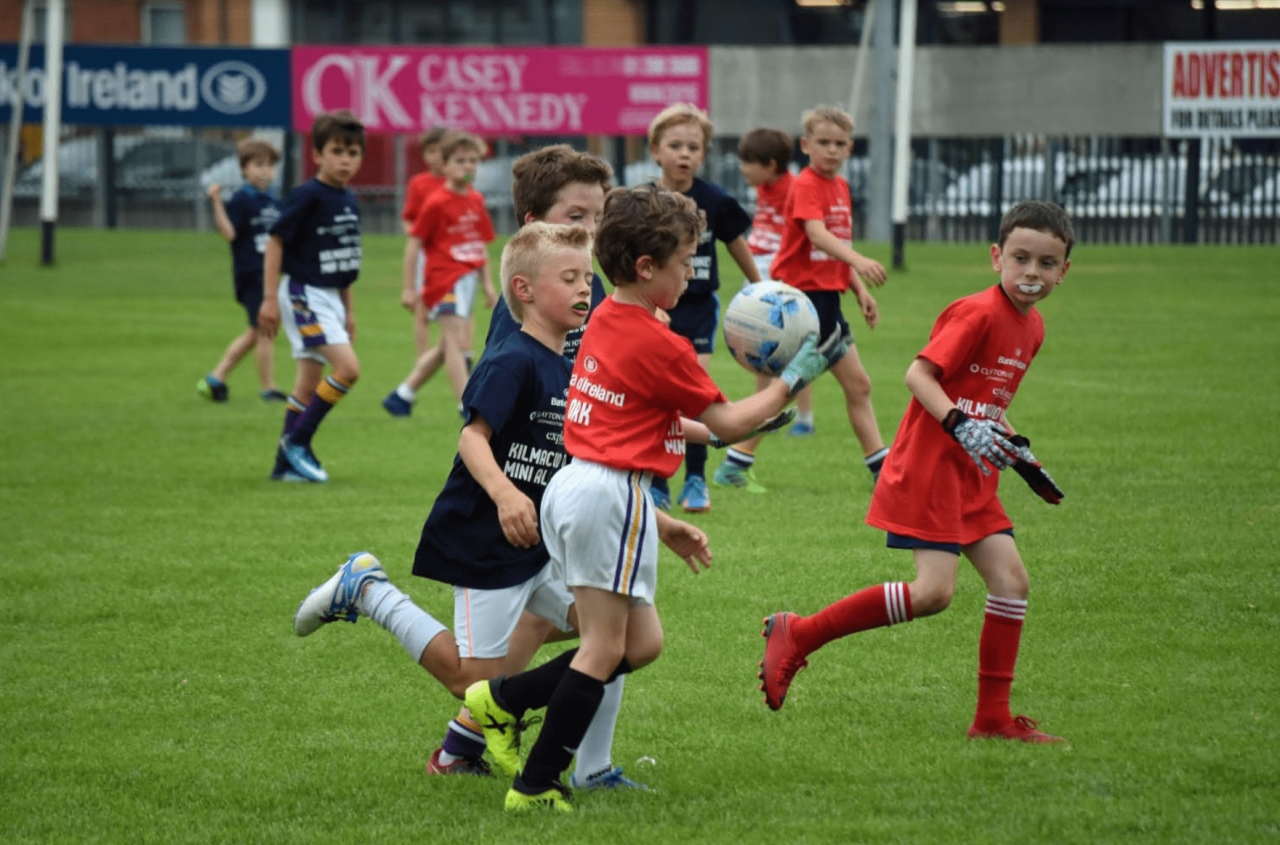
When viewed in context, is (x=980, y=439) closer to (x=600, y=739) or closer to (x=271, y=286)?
(x=600, y=739)

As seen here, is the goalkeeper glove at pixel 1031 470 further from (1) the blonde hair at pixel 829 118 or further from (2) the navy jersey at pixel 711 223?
(1) the blonde hair at pixel 829 118

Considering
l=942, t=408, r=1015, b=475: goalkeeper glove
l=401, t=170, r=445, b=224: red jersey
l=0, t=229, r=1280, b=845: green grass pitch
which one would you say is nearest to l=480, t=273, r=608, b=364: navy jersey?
l=942, t=408, r=1015, b=475: goalkeeper glove

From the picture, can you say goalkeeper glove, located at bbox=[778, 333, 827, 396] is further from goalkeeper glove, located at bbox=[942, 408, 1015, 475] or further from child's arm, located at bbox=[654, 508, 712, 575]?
goalkeeper glove, located at bbox=[942, 408, 1015, 475]

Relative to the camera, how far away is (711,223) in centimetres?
917

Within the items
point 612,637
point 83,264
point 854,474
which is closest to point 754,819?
point 612,637

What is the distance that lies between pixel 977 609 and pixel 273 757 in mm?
3086

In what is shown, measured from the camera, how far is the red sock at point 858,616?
505 centimetres

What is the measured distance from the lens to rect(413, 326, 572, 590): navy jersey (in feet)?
14.9

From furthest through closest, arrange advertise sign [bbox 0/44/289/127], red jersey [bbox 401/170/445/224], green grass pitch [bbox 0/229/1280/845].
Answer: advertise sign [bbox 0/44/289/127] → red jersey [bbox 401/170/445/224] → green grass pitch [bbox 0/229/1280/845]

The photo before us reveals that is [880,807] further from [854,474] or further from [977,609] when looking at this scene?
[854,474]

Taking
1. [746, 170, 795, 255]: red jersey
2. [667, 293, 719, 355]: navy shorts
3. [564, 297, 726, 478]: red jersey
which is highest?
[746, 170, 795, 255]: red jersey

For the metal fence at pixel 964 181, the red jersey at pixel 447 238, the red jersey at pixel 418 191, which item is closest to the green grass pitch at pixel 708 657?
the red jersey at pixel 447 238

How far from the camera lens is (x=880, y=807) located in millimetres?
4352

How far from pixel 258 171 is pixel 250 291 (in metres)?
1.31
